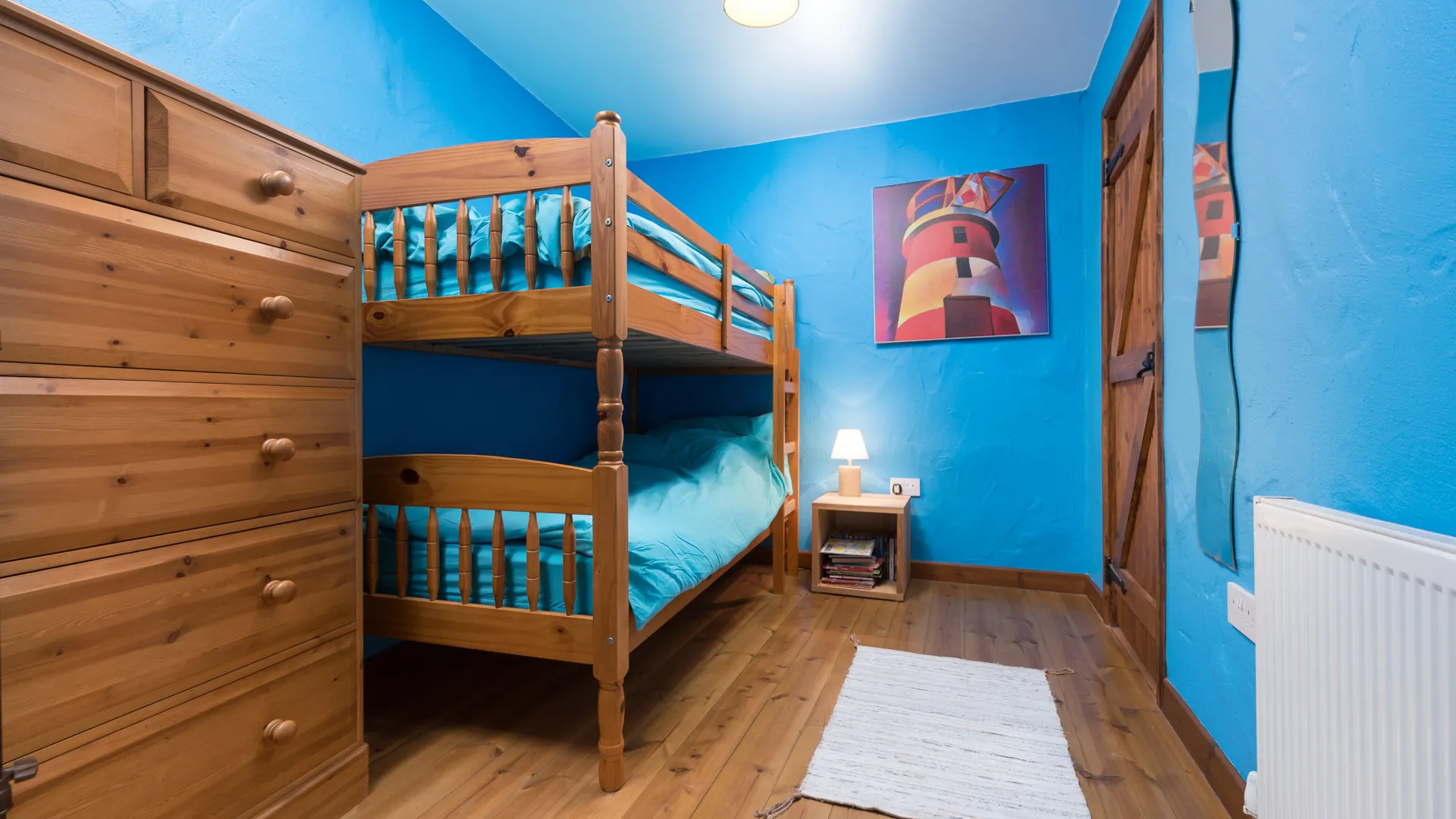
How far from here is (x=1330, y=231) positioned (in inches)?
38.0

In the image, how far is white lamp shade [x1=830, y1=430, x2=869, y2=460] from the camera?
9.61 ft

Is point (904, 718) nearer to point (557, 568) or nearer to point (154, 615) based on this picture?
point (557, 568)

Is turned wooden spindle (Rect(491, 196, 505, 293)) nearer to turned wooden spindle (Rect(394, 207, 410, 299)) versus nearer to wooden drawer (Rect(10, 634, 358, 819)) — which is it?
turned wooden spindle (Rect(394, 207, 410, 299))

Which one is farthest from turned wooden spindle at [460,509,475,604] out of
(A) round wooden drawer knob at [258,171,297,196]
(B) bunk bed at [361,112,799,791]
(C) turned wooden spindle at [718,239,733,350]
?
(C) turned wooden spindle at [718,239,733,350]

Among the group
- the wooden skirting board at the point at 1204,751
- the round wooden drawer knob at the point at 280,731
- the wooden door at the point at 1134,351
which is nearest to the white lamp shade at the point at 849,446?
the wooden door at the point at 1134,351

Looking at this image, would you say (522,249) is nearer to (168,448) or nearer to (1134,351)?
(168,448)

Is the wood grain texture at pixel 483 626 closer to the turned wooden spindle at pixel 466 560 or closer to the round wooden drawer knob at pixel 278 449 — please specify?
the turned wooden spindle at pixel 466 560

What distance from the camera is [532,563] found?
143cm

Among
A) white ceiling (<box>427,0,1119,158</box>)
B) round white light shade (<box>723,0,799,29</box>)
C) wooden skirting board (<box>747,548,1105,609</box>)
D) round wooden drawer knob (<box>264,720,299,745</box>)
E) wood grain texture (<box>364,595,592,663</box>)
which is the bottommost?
wooden skirting board (<box>747,548,1105,609</box>)

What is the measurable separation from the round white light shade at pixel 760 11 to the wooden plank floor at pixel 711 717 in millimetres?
2304

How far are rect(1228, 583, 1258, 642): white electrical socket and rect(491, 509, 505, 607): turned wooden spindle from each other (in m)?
1.62

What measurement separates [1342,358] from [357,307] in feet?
6.07

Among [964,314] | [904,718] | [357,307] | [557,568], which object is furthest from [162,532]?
[964,314]

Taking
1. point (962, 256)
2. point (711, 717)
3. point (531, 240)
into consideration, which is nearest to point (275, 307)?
point (531, 240)
